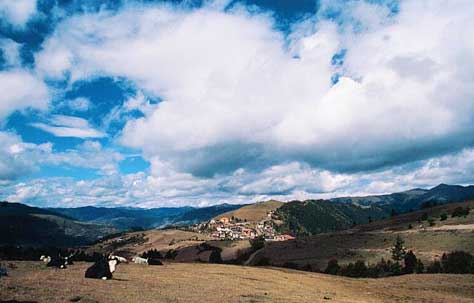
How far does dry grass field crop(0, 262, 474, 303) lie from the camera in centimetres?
2397

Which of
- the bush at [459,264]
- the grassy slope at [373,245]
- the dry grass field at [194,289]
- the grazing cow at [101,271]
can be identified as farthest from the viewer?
the grassy slope at [373,245]

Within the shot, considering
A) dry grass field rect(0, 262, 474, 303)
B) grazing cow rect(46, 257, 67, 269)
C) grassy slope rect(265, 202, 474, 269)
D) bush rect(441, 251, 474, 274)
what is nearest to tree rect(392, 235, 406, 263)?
grassy slope rect(265, 202, 474, 269)

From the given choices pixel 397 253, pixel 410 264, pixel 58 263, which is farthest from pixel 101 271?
pixel 397 253

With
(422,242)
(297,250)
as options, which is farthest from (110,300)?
(297,250)

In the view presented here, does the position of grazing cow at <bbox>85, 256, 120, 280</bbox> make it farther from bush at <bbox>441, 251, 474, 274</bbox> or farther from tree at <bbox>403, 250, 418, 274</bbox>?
tree at <bbox>403, 250, 418, 274</bbox>

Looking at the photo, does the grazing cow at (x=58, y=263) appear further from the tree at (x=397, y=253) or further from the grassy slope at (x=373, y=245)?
the grassy slope at (x=373, y=245)

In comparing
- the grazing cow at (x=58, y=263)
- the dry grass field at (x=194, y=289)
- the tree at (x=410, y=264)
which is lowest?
the tree at (x=410, y=264)

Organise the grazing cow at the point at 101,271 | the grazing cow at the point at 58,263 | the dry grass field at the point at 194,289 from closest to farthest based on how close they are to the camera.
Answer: the dry grass field at the point at 194,289
the grazing cow at the point at 101,271
the grazing cow at the point at 58,263

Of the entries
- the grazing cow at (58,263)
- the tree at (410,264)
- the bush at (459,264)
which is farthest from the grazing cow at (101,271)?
the tree at (410,264)

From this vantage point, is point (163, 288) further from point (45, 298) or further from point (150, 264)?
point (150, 264)

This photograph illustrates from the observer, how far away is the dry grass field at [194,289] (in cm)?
2397

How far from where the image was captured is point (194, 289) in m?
30.5

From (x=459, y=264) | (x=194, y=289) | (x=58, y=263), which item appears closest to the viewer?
(x=194, y=289)

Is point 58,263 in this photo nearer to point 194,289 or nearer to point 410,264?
point 194,289
